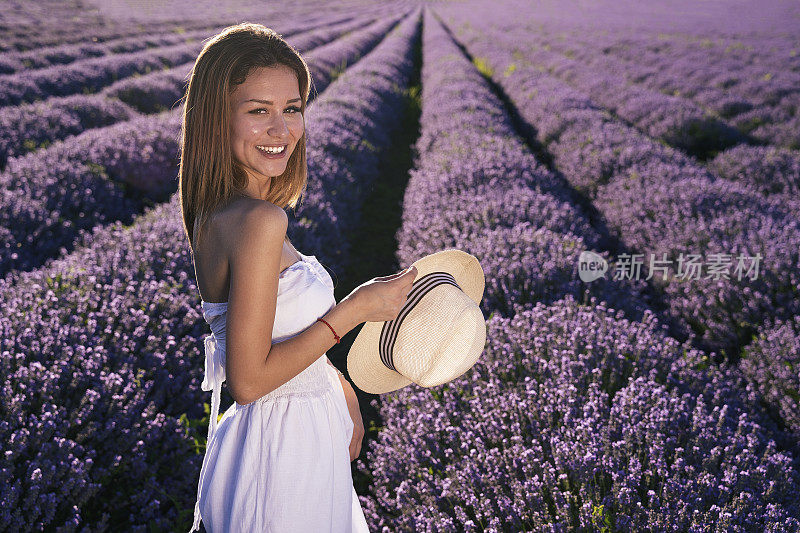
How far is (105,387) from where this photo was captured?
2.35 m

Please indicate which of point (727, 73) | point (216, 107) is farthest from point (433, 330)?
point (727, 73)

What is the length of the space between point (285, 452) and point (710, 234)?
443 cm

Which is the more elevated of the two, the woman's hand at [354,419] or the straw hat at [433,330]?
the straw hat at [433,330]

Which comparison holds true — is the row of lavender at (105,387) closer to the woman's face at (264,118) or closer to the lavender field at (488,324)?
the lavender field at (488,324)

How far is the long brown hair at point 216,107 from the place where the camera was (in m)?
1.19

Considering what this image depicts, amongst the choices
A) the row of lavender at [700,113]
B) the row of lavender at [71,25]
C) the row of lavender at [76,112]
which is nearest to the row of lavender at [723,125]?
Result: the row of lavender at [700,113]

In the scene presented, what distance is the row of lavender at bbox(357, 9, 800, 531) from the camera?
1737 mm

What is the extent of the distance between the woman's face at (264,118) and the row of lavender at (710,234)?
2.99 meters

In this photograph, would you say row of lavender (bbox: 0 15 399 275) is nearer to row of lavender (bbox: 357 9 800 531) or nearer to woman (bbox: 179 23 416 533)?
row of lavender (bbox: 357 9 800 531)

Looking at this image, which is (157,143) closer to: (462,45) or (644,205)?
Answer: (644,205)

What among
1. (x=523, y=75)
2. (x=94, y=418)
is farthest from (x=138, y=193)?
(x=523, y=75)

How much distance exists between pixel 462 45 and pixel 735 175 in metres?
19.5

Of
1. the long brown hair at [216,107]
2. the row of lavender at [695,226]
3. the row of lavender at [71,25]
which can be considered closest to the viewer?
the long brown hair at [216,107]

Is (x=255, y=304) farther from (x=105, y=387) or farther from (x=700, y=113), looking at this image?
(x=700, y=113)
